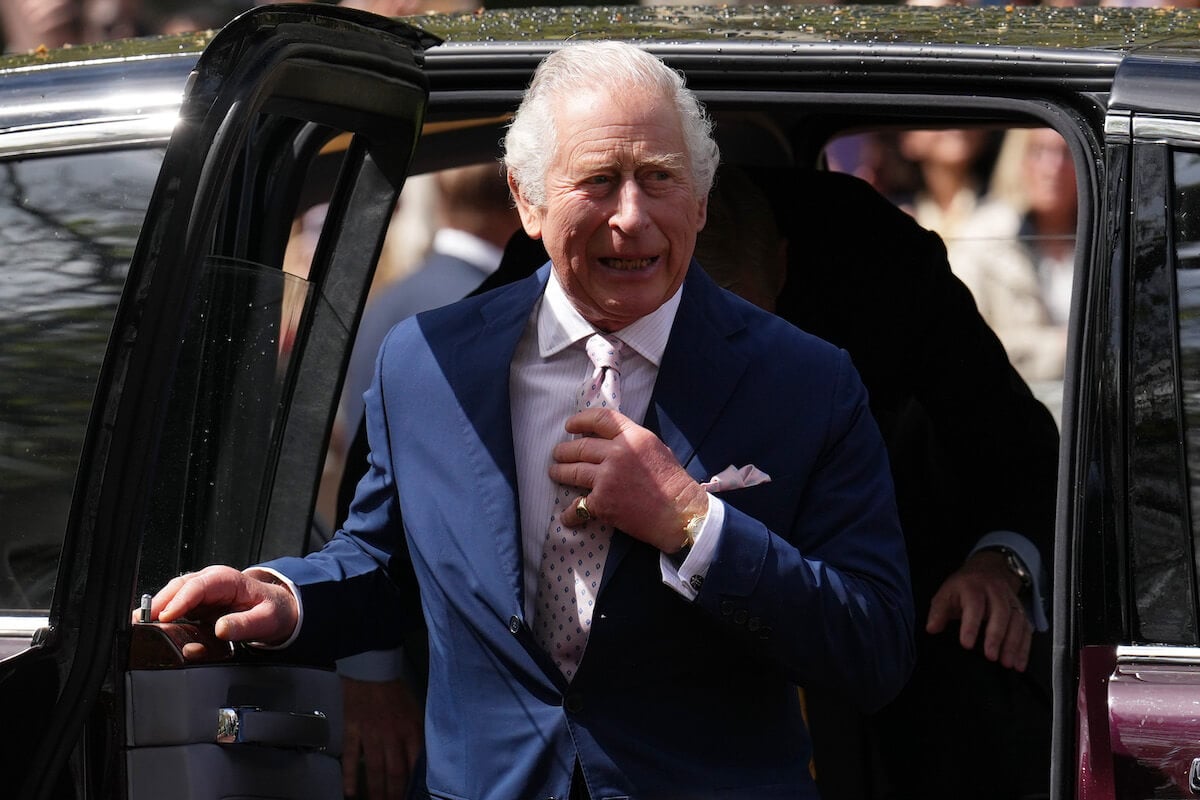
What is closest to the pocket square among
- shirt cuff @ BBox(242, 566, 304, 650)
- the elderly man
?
the elderly man

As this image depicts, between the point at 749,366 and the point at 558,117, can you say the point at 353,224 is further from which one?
the point at 749,366

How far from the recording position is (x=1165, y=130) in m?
2.05

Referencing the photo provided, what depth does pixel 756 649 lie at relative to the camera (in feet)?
6.79

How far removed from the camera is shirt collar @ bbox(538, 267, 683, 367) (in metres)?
2.27

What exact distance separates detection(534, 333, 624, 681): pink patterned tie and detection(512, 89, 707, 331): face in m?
0.12

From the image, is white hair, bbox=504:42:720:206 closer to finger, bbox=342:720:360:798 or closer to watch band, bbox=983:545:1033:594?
watch band, bbox=983:545:1033:594

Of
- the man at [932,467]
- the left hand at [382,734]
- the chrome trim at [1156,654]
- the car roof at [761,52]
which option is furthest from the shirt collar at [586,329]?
the left hand at [382,734]

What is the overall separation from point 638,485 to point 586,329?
1.14 ft

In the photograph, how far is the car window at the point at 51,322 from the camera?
200 centimetres

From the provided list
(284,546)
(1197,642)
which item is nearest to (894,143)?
(284,546)

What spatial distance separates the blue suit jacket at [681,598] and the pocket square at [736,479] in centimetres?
3

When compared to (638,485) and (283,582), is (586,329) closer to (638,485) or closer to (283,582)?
(638,485)

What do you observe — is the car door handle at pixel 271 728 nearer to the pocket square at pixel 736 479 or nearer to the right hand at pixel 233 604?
the right hand at pixel 233 604

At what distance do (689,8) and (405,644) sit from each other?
1.46m
